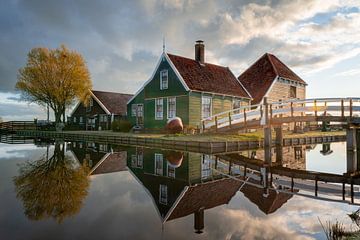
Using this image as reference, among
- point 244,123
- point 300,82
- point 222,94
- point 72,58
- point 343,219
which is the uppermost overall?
point 72,58

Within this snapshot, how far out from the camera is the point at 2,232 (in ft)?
15.3

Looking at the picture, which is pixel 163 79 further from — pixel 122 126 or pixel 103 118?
pixel 103 118

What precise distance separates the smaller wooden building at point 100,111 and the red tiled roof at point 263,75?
1624 centimetres

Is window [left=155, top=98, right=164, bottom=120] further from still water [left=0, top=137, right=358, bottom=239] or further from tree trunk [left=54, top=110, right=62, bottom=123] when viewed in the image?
tree trunk [left=54, top=110, right=62, bottom=123]

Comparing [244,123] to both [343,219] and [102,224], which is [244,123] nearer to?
[343,219]

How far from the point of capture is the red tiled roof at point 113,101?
38.6 m

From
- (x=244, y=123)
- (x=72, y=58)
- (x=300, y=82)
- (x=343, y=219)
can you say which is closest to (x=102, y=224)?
(x=343, y=219)

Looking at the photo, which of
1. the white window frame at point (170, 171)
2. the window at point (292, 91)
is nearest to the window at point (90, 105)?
the window at point (292, 91)

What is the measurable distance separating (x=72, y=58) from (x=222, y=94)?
72.3ft

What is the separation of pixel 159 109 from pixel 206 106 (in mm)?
4385

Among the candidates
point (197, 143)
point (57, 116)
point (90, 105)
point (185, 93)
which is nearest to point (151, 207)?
point (197, 143)

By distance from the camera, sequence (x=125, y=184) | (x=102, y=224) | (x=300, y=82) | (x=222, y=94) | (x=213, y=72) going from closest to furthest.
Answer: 1. (x=102, y=224)
2. (x=125, y=184)
3. (x=222, y=94)
4. (x=213, y=72)
5. (x=300, y=82)

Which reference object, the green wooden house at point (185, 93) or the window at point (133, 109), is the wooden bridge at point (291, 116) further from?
the window at point (133, 109)

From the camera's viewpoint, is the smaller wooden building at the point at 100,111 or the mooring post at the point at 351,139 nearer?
the mooring post at the point at 351,139
